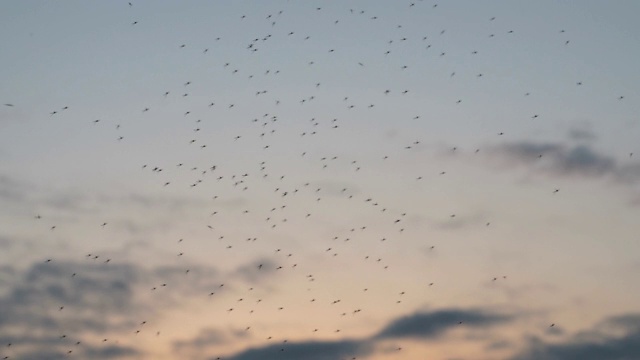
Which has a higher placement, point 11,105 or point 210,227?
point 11,105

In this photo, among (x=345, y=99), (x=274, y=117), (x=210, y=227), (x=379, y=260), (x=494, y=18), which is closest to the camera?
(x=494, y=18)

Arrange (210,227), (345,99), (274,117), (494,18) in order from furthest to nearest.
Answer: (210,227) → (274,117) → (345,99) → (494,18)

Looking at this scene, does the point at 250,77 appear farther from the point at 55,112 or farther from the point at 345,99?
the point at 55,112

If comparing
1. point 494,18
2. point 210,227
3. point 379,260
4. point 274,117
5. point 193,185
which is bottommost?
point 379,260

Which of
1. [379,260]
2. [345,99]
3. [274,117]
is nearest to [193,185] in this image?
[274,117]

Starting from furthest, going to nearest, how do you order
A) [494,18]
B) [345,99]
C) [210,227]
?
1. [210,227]
2. [345,99]
3. [494,18]

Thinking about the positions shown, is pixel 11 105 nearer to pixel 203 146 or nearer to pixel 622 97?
pixel 203 146

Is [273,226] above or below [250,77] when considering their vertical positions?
below

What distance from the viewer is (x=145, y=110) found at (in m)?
76.0

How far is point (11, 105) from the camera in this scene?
75125mm

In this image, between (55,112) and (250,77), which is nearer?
(250,77)

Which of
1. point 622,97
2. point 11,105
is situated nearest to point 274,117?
point 11,105

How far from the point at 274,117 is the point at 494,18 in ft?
151

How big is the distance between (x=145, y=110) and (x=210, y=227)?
100ft
